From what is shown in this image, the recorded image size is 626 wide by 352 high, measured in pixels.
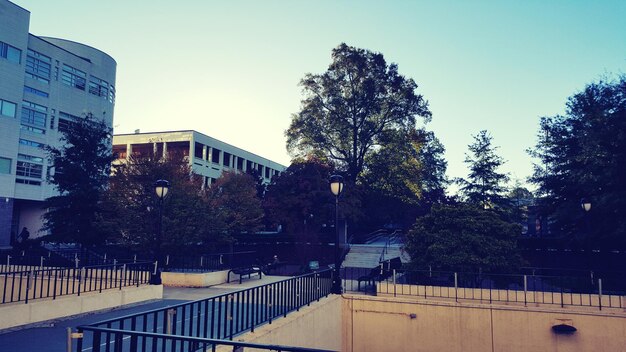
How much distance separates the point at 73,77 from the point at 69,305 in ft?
139

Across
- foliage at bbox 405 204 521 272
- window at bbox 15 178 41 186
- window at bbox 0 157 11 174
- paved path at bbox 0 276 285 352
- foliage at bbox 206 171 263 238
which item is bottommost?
paved path at bbox 0 276 285 352

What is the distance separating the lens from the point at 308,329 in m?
9.69

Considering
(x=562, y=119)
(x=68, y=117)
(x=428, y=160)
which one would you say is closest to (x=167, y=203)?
(x=562, y=119)

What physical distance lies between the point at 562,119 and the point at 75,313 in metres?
33.0

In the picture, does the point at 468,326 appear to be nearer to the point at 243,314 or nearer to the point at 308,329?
the point at 308,329

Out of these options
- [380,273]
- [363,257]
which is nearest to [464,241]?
[380,273]

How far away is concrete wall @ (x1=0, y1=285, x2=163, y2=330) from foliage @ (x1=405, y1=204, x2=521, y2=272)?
431 inches

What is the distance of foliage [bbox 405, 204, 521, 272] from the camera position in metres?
16.3

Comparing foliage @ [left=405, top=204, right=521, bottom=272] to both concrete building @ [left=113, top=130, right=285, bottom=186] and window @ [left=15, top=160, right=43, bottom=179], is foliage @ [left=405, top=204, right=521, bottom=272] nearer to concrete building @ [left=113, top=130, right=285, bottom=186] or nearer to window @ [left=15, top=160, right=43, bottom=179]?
concrete building @ [left=113, top=130, right=285, bottom=186]

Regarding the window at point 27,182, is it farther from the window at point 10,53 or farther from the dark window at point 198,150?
the dark window at point 198,150

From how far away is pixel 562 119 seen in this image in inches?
1188

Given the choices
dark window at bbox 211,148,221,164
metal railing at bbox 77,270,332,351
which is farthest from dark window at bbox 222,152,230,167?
metal railing at bbox 77,270,332,351

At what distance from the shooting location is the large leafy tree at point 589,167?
18.0 metres

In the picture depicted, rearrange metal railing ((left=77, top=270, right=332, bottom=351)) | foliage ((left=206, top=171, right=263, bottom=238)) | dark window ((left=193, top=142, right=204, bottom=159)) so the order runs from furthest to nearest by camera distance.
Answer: dark window ((left=193, top=142, right=204, bottom=159)), foliage ((left=206, top=171, right=263, bottom=238)), metal railing ((left=77, top=270, right=332, bottom=351))
